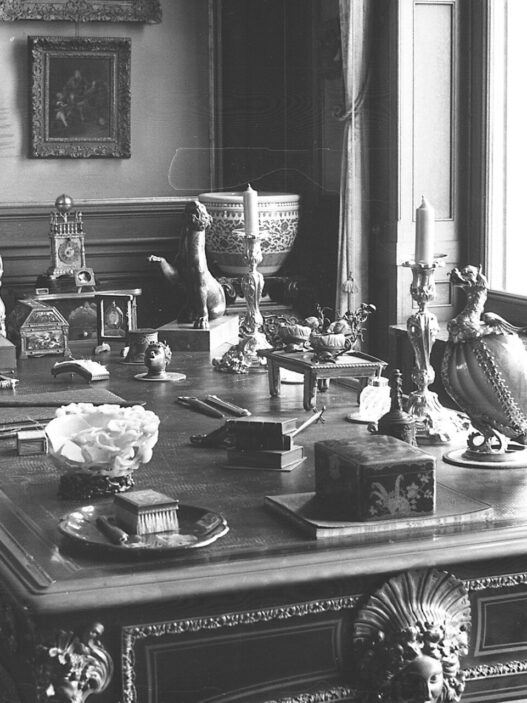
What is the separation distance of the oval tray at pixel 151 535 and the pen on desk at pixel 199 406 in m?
1.04

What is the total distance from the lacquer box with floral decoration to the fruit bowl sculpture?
0.42 metres

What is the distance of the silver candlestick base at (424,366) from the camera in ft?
10.0

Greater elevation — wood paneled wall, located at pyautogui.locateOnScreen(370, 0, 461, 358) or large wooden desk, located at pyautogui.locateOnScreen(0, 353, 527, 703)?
wood paneled wall, located at pyautogui.locateOnScreen(370, 0, 461, 358)

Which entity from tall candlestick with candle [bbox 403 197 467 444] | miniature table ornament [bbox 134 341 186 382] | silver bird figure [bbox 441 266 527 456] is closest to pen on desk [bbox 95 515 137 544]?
silver bird figure [bbox 441 266 527 456]

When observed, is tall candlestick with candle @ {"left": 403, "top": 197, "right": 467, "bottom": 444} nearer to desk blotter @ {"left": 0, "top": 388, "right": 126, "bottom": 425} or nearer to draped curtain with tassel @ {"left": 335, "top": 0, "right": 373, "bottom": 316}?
desk blotter @ {"left": 0, "top": 388, "right": 126, "bottom": 425}

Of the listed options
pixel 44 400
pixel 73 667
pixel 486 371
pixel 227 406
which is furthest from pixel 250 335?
pixel 73 667

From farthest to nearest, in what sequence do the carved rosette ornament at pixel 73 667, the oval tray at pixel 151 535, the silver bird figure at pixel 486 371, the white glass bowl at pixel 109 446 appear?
the silver bird figure at pixel 486 371 < the white glass bowl at pixel 109 446 < the oval tray at pixel 151 535 < the carved rosette ornament at pixel 73 667

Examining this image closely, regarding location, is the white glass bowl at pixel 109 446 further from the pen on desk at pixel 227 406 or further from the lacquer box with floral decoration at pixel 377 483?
the pen on desk at pixel 227 406

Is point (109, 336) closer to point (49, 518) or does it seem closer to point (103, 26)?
point (49, 518)

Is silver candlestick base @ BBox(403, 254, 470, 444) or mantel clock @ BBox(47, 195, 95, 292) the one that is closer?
silver candlestick base @ BBox(403, 254, 470, 444)

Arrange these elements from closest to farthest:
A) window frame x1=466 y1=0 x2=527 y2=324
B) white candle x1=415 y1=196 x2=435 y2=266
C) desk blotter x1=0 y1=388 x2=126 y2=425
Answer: white candle x1=415 y1=196 x2=435 y2=266 < desk blotter x1=0 y1=388 x2=126 y2=425 < window frame x1=466 y1=0 x2=527 y2=324

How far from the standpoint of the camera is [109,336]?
4848mm

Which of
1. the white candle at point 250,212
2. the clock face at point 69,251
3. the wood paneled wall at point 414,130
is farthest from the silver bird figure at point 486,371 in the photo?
the clock face at point 69,251

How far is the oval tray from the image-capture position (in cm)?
205
